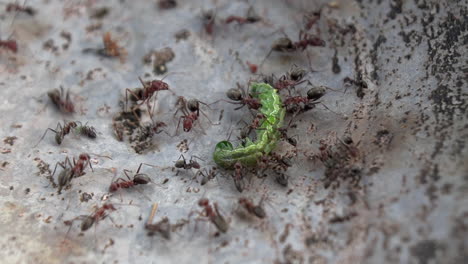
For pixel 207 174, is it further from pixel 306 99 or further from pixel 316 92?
pixel 316 92

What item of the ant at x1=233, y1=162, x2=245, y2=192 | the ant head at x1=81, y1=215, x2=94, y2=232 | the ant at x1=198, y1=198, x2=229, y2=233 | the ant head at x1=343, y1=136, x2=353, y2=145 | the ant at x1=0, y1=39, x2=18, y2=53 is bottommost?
the ant head at x1=81, y1=215, x2=94, y2=232

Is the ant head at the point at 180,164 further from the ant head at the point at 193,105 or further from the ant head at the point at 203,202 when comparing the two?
the ant head at the point at 193,105

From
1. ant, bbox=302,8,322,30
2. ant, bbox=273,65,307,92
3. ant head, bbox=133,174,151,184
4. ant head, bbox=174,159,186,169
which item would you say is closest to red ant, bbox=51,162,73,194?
ant head, bbox=133,174,151,184

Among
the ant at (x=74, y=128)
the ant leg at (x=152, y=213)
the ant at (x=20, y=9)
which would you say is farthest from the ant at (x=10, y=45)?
the ant leg at (x=152, y=213)

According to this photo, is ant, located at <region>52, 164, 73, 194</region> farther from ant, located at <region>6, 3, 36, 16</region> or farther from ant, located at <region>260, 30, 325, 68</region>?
ant, located at <region>6, 3, 36, 16</region>

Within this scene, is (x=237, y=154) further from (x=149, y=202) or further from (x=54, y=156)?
(x=54, y=156)
